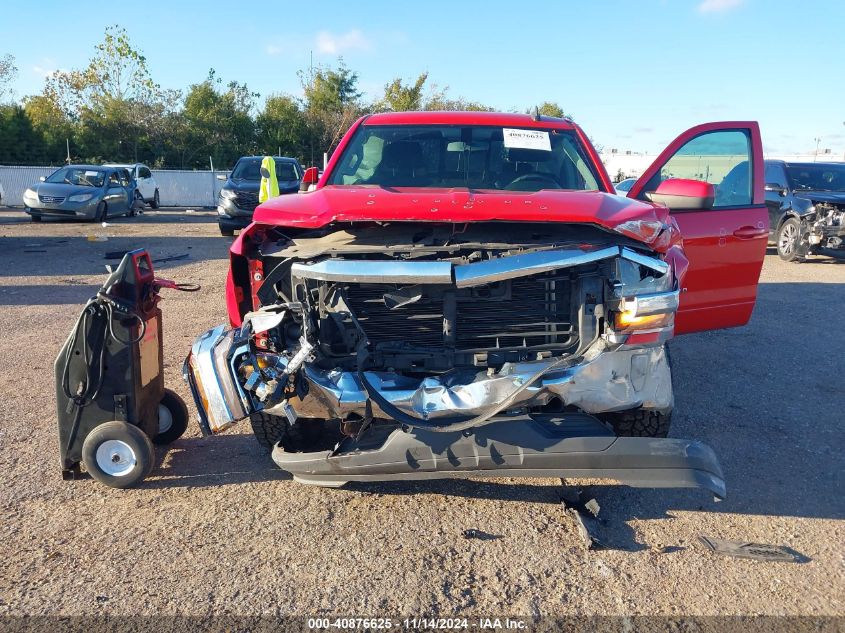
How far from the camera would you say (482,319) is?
327 centimetres

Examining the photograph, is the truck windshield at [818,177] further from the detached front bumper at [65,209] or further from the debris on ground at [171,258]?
the detached front bumper at [65,209]

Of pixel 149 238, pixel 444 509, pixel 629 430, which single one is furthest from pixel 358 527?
pixel 149 238

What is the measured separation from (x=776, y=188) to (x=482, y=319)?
12333 millimetres

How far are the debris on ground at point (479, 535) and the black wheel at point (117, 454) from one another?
5.44 ft

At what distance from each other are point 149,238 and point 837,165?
14.1 m

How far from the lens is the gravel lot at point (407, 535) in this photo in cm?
273

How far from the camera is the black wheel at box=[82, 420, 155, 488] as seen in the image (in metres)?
3.53

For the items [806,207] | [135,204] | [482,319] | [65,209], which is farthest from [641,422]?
[135,204]

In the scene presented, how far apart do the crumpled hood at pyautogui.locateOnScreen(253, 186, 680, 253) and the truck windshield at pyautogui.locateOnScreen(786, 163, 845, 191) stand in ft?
39.2

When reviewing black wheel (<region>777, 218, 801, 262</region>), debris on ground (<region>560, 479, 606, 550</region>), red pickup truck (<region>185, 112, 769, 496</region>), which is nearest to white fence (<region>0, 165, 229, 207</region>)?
black wheel (<region>777, 218, 801, 262</region>)

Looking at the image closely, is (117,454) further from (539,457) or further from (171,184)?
(171,184)

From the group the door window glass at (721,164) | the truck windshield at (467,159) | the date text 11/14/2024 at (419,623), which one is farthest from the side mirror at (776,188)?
the date text 11/14/2024 at (419,623)

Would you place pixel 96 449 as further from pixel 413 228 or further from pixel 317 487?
pixel 413 228

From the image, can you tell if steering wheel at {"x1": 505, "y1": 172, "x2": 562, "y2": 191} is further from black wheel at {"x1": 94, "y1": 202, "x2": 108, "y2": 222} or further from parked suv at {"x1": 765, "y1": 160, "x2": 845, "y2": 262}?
black wheel at {"x1": 94, "y1": 202, "x2": 108, "y2": 222}
